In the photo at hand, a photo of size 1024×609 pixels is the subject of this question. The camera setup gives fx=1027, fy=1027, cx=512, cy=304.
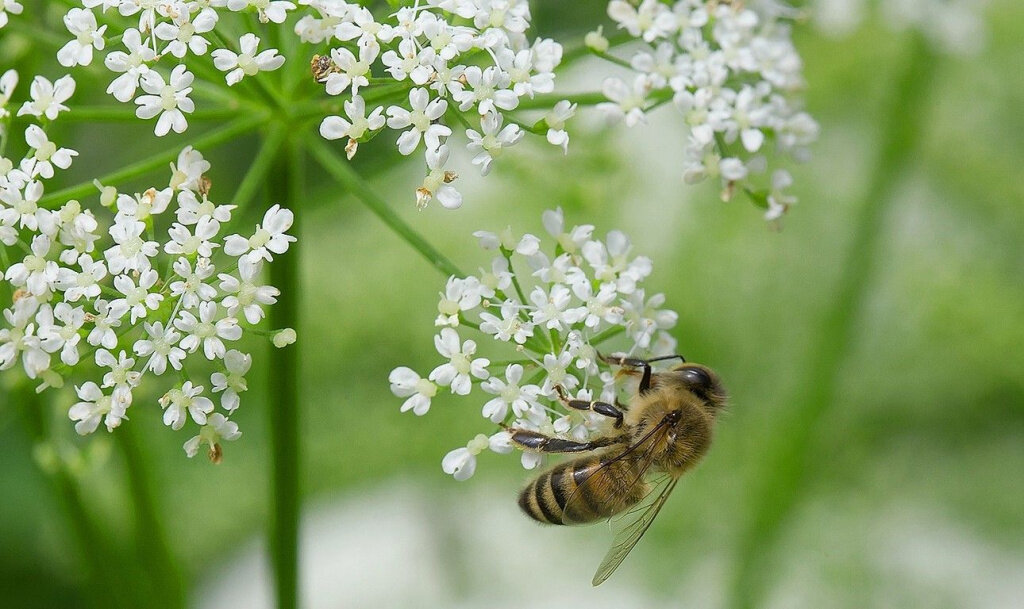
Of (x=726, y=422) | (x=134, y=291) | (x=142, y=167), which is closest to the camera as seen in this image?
(x=134, y=291)

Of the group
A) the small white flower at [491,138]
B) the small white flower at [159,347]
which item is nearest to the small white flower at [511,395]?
the small white flower at [491,138]

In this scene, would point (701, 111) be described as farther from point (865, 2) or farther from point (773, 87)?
point (865, 2)

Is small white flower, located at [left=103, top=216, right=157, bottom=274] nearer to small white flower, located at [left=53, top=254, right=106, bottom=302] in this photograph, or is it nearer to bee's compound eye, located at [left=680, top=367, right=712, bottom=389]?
small white flower, located at [left=53, top=254, right=106, bottom=302]

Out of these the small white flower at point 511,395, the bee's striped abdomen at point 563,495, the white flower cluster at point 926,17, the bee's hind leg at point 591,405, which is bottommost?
the bee's striped abdomen at point 563,495

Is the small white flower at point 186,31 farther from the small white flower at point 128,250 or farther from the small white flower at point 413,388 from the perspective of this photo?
the small white flower at point 413,388

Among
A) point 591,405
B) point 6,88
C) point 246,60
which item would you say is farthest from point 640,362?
point 6,88

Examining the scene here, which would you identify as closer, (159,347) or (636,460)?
(159,347)

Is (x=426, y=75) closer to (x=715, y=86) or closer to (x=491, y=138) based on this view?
(x=491, y=138)
